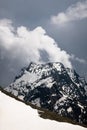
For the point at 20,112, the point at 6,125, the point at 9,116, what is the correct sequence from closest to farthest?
the point at 6,125, the point at 9,116, the point at 20,112

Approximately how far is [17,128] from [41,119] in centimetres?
1250

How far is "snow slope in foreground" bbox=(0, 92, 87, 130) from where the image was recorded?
64688 millimetres

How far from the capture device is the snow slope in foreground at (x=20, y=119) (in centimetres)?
6469

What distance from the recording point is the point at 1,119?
65375 mm

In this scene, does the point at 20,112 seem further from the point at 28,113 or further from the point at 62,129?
the point at 62,129

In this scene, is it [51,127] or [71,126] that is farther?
[71,126]

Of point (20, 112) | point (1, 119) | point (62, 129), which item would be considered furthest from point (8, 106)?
point (62, 129)

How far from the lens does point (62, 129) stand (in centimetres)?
7062

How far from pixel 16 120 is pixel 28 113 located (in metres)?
7.96

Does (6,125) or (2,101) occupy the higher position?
(2,101)

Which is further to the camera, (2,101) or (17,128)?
(2,101)

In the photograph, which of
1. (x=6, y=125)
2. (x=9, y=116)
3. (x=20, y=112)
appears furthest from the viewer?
(x=20, y=112)

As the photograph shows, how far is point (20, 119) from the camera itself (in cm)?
6831

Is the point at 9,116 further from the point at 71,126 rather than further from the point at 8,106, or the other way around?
the point at 71,126
